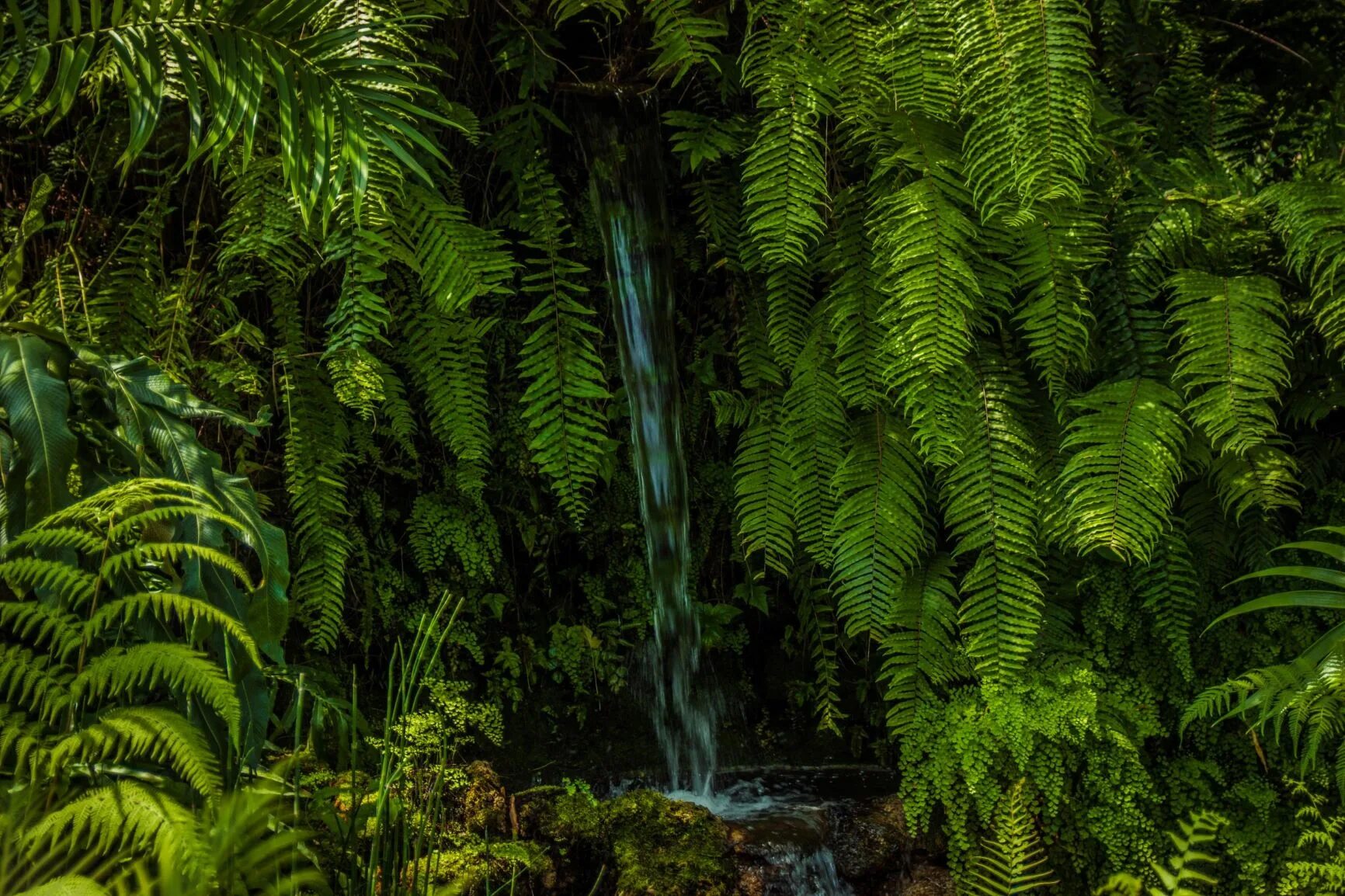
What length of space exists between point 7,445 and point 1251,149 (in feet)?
11.9

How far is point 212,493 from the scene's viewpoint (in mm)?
2039

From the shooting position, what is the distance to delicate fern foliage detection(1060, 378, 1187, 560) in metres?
2.75

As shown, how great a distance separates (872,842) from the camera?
3.03 metres

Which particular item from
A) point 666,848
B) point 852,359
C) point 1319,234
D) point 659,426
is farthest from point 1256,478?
point 666,848

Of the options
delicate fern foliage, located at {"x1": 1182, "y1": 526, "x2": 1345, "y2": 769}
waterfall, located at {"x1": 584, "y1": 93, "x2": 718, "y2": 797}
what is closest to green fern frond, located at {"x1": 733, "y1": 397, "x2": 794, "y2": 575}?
waterfall, located at {"x1": 584, "y1": 93, "x2": 718, "y2": 797}

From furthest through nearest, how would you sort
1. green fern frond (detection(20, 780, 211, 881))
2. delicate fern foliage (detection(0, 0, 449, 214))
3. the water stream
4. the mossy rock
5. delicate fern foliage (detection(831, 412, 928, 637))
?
the water stream, delicate fern foliage (detection(831, 412, 928, 637)), the mossy rock, delicate fern foliage (detection(0, 0, 449, 214)), green fern frond (detection(20, 780, 211, 881))

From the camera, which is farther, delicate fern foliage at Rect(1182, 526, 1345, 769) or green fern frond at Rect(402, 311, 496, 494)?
green fern frond at Rect(402, 311, 496, 494)

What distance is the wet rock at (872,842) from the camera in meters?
3.01

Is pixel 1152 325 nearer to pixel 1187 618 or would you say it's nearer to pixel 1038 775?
pixel 1187 618

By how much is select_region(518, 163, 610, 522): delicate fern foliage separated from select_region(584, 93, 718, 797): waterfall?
0.28 meters

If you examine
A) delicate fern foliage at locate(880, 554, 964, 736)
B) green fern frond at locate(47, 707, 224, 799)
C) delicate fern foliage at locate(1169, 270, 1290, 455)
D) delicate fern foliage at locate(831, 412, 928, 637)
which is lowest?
green fern frond at locate(47, 707, 224, 799)

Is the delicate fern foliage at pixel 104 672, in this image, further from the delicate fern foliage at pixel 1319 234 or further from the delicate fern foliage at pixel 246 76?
the delicate fern foliage at pixel 1319 234

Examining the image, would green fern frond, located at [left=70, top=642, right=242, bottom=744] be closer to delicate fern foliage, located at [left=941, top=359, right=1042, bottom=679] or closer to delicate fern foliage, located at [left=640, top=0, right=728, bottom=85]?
delicate fern foliage, located at [left=640, top=0, right=728, bottom=85]

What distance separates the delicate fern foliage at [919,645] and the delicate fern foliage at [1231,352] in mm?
828
